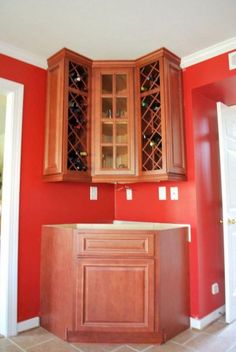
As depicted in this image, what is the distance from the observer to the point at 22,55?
247cm

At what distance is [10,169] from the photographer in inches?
93.0

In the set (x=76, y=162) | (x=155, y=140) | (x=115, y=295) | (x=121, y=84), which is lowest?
(x=115, y=295)

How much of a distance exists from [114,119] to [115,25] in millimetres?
797

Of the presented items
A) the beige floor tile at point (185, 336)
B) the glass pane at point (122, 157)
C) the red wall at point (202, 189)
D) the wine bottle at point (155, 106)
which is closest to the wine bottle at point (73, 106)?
the glass pane at point (122, 157)

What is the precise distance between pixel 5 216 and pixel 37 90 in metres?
1.19

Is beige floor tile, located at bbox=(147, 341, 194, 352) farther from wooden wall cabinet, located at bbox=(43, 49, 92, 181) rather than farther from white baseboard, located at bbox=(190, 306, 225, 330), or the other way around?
wooden wall cabinet, located at bbox=(43, 49, 92, 181)

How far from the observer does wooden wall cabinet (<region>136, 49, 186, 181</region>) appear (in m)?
2.42

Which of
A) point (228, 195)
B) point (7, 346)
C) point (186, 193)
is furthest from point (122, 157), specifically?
point (7, 346)

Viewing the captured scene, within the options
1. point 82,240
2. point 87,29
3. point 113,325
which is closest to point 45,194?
point 82,240

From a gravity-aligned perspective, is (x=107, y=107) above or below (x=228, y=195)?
above

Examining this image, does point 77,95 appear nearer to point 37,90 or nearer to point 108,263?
point 37,90

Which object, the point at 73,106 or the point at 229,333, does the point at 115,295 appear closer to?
the point at 229,333

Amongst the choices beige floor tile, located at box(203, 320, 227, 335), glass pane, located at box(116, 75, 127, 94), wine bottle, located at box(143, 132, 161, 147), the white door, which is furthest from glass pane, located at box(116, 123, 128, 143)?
beige floor tile, located at box(203, 320, 227, 335)

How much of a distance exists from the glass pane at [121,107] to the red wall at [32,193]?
707 mm
